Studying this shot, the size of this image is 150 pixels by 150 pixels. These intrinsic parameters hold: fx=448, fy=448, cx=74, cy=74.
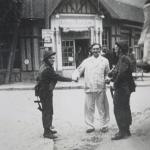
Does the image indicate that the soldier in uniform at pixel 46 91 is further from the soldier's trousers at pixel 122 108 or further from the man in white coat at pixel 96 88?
the soldier's trousers at pixel 122 108

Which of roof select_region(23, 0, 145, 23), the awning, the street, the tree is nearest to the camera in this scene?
the street

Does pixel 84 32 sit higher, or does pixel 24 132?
pixel 84 32

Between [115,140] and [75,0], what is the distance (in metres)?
19.8

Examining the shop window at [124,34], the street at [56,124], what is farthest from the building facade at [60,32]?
the street at [56,124]

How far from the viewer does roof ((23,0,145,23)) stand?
27469mm

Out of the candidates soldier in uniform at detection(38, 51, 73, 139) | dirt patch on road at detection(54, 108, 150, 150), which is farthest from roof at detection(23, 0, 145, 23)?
soldier in uniform at detection(38, 51, 73, 139)

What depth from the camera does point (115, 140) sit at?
28.7 ft

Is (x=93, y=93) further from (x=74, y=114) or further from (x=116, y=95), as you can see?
→ (x=74, y=114)

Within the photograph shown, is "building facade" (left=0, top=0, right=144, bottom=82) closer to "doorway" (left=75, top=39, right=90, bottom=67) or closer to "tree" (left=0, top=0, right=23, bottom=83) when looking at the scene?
"doorway" (left=75, top=39, right=90, bottom=67)

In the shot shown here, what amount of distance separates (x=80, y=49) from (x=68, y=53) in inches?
39.7

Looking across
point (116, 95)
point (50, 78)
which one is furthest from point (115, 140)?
point (50, 78)

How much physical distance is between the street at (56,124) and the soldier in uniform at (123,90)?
0.38 m

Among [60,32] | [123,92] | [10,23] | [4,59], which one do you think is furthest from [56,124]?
[60,32]

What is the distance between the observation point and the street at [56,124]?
8797mm
